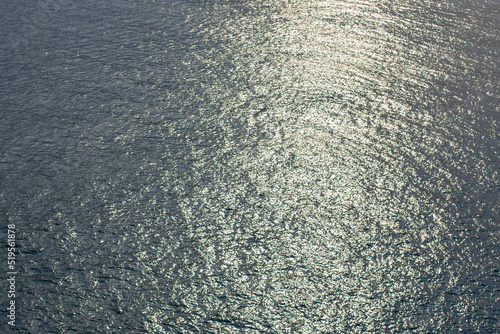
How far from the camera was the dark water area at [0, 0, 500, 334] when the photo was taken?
1.07 m

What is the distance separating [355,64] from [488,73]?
53 cm

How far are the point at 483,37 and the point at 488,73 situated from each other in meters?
0.33

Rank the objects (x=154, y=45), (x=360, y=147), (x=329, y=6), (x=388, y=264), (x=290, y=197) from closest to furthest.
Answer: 1. (x=388, y=264)
2. (x=290, y=197)
3. (x=360, y=147)
4. (x=154, y=45)
5. (x=329, y=6)

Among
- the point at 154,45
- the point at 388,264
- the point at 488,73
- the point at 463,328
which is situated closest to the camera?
the point at 463,328

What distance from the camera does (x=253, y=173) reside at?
4.62ft

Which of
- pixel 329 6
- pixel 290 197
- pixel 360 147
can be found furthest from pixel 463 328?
pixel 329 6

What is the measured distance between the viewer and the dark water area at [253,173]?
3.51 ft

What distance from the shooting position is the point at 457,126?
1.59 meters

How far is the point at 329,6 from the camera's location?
7.91 ft

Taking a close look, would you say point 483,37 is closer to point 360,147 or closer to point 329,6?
point 329,6

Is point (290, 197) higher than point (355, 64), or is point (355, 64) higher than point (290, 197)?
point (355, 64)

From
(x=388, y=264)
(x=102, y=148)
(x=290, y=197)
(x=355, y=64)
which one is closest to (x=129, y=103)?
(x=102, y=148)

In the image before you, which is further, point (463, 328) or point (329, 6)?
point (329, 6)

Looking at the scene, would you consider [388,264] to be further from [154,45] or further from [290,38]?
[154,45]
